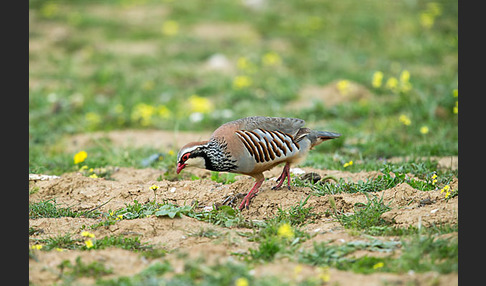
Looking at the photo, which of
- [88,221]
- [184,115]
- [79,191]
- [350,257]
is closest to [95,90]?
[184,115]

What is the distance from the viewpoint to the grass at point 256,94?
4000 mm

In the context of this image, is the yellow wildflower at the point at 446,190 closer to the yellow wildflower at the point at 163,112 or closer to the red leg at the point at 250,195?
the red leg at the point at 250,195

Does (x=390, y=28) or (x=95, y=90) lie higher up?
(x=390, y=28)

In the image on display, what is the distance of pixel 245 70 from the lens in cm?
1027

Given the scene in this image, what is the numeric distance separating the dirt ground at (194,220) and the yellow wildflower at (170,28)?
22.0ft

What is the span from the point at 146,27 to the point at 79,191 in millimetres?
8026

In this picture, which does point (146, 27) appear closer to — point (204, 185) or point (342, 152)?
point (342, 152)

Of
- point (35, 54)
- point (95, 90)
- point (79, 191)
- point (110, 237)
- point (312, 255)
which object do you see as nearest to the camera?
point (312, 255)

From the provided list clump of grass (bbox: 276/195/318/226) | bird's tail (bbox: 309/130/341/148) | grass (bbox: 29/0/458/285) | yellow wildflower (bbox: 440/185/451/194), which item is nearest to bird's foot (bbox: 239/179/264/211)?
grass (bbox: 29/0/458/285)

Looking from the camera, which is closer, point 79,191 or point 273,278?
point 273,278

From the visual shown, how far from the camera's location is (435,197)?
4.68m

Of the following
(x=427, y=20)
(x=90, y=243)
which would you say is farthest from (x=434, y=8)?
(x=90, y=243)

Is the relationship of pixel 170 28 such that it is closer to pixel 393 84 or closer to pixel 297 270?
pixel 393 84

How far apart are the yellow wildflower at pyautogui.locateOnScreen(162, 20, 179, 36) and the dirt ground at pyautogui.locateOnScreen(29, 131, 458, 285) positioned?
6.70 m
